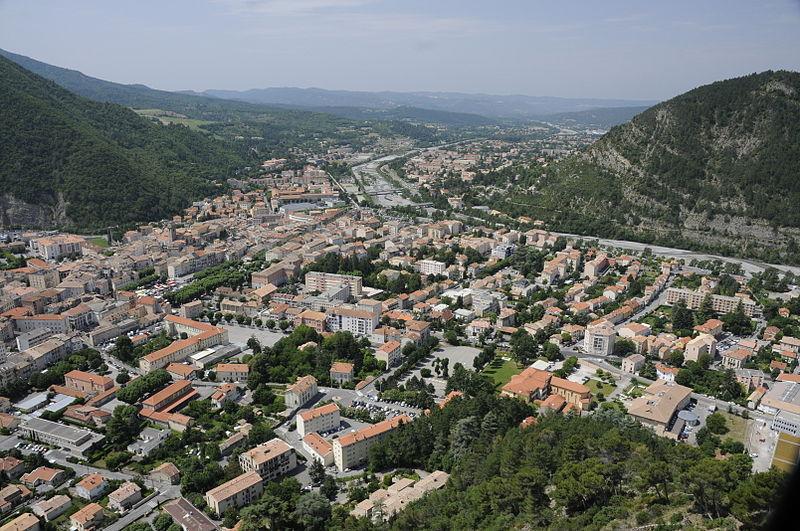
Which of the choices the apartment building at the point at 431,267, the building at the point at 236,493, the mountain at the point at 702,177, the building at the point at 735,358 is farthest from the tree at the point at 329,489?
the mountain at the point at 702,177

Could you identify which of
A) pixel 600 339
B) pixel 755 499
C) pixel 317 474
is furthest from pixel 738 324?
pixel 317 474

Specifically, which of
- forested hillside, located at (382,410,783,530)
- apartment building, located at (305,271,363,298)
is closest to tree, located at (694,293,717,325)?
forested hillside, located at (382,410,783,530)

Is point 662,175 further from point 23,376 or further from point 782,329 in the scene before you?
point 23,376

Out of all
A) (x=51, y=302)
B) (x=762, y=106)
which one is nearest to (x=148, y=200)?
(x=51, y=302)

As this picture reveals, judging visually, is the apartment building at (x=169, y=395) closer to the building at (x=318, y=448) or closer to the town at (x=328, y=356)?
the town at (x=328, y=356)

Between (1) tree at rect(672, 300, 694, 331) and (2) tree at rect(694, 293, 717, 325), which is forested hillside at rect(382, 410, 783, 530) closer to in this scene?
(1) tree at rect(672, 300, 694, 331)

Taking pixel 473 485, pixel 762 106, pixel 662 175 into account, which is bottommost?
pixel 473 485

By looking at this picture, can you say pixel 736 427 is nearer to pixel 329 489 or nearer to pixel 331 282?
pixel 329 489
